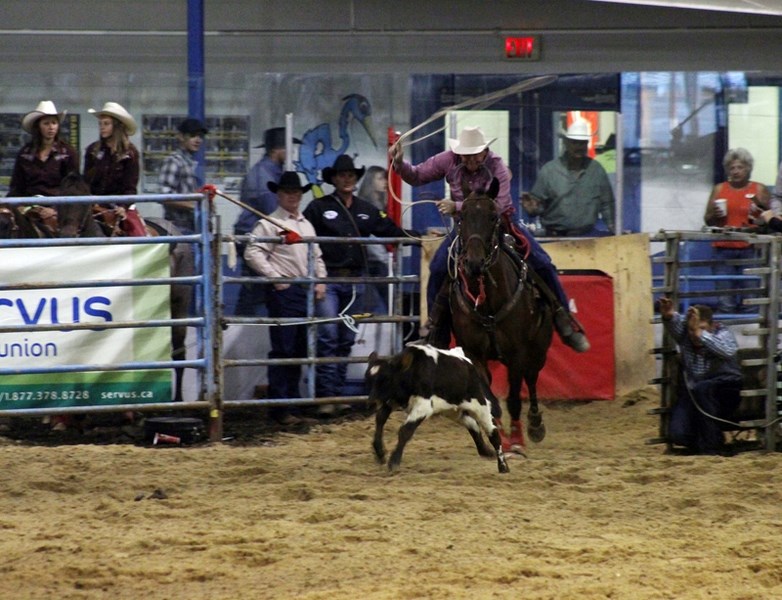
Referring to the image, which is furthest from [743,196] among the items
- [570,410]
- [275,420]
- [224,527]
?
[224,527]

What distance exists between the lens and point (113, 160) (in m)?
10.2

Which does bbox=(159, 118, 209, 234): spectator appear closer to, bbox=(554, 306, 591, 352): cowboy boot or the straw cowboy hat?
the straw cowboy hat

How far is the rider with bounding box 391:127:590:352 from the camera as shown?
8.48 metres

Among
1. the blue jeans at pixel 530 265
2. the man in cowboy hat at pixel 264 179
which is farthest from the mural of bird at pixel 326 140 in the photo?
the blue jeans at pixel 530 265

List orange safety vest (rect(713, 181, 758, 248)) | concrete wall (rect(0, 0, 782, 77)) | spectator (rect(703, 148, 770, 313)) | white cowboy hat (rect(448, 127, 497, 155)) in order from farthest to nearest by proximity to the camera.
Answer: concrete wall (rect(0, 0, 782, 77)) → orange safety vest (rect(713, 181, 758, 248)) → spectator (rect(703, 148, 770, 313)) → white cowboy hat (rect(448, 127, 497, 155))

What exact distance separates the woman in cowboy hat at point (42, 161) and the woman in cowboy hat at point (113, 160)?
20 centimetres

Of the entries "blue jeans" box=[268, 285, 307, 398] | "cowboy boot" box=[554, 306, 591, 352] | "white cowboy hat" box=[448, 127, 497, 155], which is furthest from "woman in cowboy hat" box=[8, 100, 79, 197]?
"cowboy boot" box=[554, 306, 591, 352]

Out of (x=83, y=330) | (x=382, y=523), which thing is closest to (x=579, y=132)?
(x=83, y=330)

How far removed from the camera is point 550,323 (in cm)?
896

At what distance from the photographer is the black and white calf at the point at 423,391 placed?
7.49 m

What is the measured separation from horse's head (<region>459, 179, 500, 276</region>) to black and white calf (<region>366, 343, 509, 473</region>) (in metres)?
0.58

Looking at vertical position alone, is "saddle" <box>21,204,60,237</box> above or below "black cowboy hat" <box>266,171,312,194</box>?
below

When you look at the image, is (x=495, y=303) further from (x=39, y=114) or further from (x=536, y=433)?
(x=39, y=114)

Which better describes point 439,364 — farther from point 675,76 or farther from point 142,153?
point 675,76
